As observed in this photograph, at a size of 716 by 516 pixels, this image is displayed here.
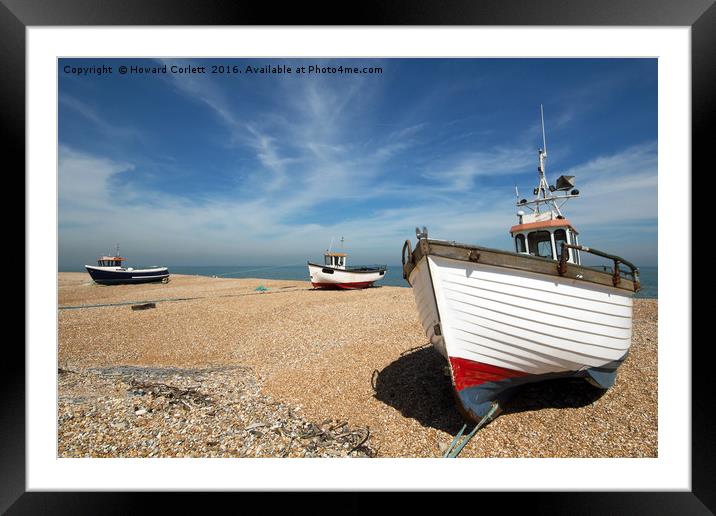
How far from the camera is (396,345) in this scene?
7773mm

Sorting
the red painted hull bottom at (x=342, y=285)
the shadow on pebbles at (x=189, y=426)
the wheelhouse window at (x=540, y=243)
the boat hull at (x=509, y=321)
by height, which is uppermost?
the wheelhouse window at (x=540, y=243)

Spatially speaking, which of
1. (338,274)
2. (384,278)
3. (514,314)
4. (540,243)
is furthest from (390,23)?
(384,278)

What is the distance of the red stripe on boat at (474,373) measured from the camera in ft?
12.6

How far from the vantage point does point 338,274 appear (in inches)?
822

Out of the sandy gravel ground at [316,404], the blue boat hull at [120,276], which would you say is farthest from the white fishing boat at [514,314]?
the blue boat hull at [120,276]

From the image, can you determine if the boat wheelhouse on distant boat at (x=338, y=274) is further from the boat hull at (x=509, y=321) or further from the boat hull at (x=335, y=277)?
the boat hull at (x=509, y=321)

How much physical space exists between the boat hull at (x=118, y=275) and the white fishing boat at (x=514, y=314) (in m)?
30.1

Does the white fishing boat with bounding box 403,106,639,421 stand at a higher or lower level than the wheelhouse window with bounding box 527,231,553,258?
lower

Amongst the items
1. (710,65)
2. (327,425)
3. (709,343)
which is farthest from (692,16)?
(327,425)

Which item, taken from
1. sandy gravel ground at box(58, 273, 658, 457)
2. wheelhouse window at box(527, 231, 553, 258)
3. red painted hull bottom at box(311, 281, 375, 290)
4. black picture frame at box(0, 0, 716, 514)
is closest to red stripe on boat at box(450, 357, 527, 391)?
sandy gravel ground at box(58, 273, 658, 457)

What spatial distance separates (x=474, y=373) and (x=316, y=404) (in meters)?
2.57

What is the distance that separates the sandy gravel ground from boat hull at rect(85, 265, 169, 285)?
20.9 metres

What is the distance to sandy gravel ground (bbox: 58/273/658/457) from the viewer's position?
391 cm

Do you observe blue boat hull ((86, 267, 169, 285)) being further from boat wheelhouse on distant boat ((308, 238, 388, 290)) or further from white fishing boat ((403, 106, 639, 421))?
white fishing boat ((403, 106, 639, 421))
